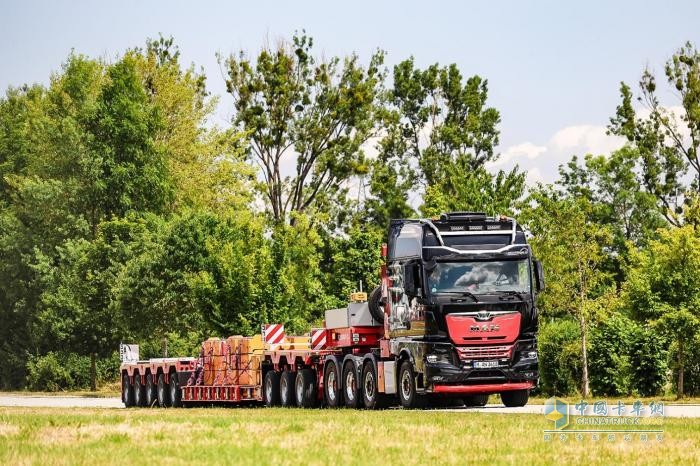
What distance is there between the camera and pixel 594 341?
45938 millimetres

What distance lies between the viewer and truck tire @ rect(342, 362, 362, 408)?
1288 inches

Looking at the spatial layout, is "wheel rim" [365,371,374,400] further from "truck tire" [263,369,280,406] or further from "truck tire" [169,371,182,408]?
"truck tire" [169,371,182,408]

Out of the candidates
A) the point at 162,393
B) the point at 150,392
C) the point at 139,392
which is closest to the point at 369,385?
the point at 162,393

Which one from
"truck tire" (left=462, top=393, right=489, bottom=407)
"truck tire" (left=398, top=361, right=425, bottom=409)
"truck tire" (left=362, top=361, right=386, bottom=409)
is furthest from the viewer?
"truck tire" (left=462, top=393, right=489, bottom=407)

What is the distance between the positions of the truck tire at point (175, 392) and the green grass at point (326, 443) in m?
18.5

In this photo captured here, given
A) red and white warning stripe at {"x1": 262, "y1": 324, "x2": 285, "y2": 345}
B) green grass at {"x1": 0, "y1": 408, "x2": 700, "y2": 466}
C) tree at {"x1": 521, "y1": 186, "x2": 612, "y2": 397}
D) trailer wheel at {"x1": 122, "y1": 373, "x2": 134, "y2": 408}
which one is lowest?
green grass at {"x1": 0, "y1": 408, "x2": 700, "y2": 466}

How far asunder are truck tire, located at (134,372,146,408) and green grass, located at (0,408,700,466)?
21471 millimetres

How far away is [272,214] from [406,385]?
50235 mm

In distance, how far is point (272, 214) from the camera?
8075 cm

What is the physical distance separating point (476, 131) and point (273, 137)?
1367 cm

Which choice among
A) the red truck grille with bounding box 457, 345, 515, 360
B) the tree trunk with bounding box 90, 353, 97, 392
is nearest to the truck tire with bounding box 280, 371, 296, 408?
the red truck grille with bounding box 457, 345, 515, 360

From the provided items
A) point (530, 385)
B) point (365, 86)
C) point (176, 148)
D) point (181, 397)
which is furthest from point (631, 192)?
point (530, 385)

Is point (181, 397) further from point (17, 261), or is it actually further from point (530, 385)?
point (17, 261)

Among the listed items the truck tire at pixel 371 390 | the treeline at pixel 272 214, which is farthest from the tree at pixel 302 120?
the truck tire at pixel 371 390
